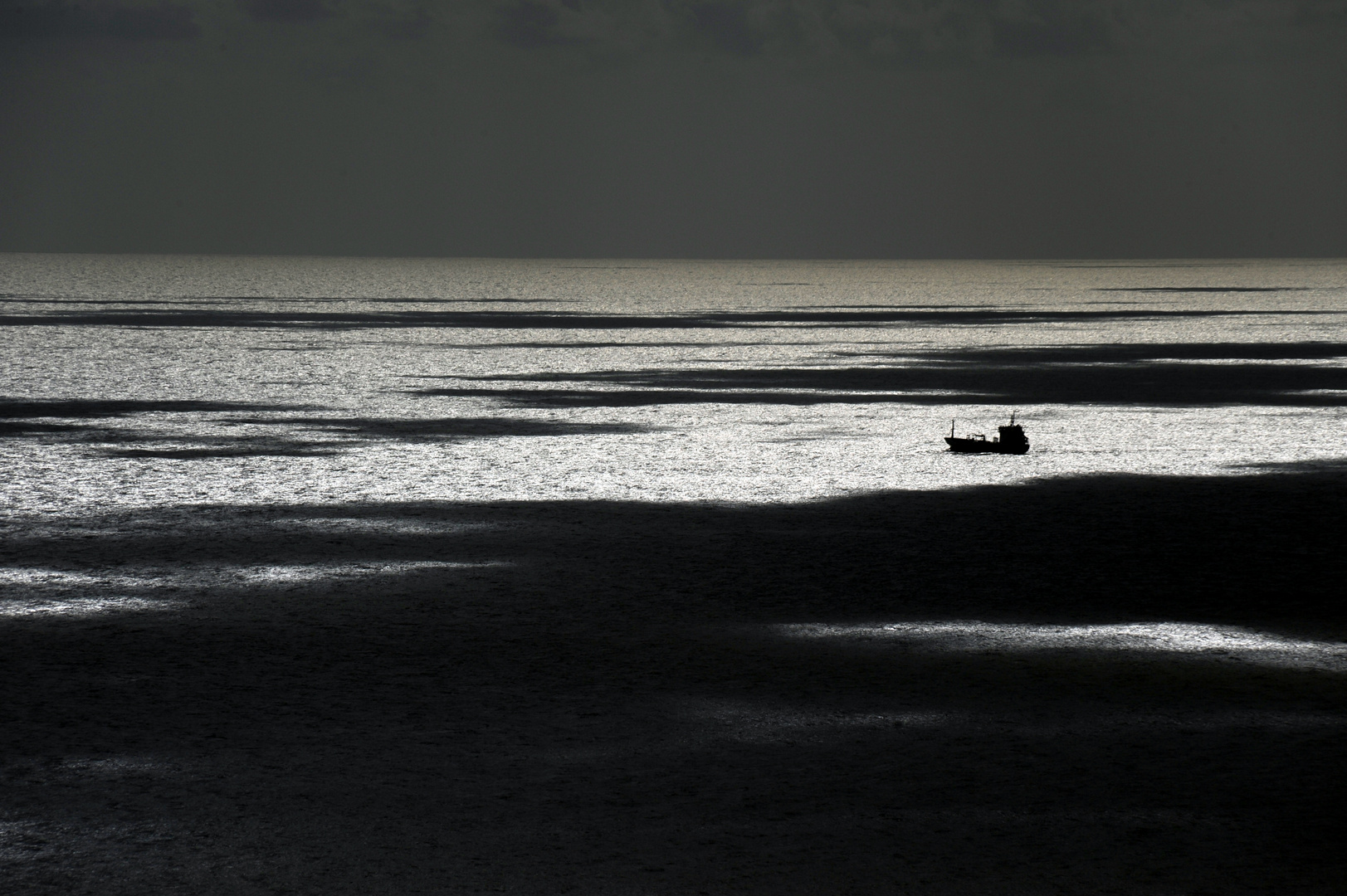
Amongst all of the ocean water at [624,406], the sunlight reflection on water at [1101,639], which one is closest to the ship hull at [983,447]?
the ocean water at [624,406]

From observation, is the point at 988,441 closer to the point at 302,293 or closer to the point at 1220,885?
the point at 1220,885

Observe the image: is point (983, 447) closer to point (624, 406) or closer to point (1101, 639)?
point (624, 406)

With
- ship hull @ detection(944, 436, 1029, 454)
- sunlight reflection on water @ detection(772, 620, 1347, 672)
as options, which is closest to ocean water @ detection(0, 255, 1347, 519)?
ship hull @ detection(944, 436, 1029, 454)

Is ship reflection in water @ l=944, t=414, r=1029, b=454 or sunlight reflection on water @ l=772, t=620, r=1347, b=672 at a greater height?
ship reflection in water @ l=944, t=414, r=1029, b=454

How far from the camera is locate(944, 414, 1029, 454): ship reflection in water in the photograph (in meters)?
19.7

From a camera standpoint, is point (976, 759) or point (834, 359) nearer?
point (976, 759)

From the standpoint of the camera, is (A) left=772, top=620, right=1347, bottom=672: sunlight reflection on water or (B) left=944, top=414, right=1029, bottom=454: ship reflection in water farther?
(B) left=944, top=414, right=1029, bottom=454: ship reflection in water

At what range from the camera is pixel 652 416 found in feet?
79.4

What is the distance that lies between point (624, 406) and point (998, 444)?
7.72 metres

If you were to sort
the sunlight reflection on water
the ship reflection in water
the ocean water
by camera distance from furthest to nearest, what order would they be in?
the ship reflection in water, the ocean water, the sunlight reflection on water

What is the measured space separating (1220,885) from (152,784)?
14.2 ft

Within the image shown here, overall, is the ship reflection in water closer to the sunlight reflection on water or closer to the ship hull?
the ship hull

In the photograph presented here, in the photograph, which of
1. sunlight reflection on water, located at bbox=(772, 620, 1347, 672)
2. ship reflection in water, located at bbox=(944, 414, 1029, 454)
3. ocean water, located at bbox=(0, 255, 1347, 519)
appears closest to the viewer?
sunlight reflection on water, located at bbox=(772, 620, 1347, 672)

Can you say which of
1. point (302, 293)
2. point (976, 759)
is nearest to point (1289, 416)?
point (976, 759)
